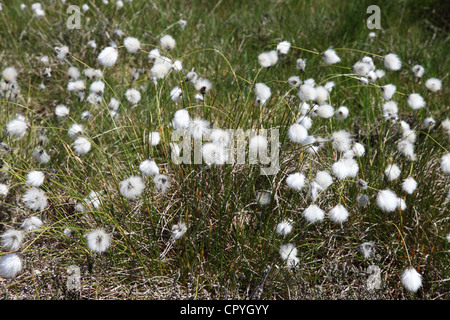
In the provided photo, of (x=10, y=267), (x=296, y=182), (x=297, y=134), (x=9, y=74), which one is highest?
Answer: (x=9, y=74)

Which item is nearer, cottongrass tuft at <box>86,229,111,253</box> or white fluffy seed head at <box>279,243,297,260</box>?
cottongrass tuft at <box>86,229,111,253</box>

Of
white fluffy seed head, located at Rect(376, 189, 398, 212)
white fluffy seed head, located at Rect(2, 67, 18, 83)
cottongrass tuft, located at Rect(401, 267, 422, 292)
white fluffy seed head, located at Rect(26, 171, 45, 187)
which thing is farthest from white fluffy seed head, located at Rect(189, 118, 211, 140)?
white fluffy seed head, located at Rect(2, 67, 18, 83)

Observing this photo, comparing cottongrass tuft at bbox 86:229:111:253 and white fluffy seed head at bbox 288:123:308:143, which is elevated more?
white fluffy seed head at bbox 288:123:308:143

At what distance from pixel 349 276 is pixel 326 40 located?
2679 millimetres

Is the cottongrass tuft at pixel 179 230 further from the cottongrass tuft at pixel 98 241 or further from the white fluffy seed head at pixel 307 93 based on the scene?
the white fluffy seed head at pixel 307 93

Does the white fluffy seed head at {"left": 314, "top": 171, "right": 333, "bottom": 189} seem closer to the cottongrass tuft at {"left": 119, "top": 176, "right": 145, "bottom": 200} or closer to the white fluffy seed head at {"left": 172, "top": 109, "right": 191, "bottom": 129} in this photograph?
the white fluffy seed head at {"left": 172, "top": 109, "right": 191, "bottom": 129}

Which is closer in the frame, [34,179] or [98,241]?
[98,241]

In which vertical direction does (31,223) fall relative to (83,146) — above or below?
below

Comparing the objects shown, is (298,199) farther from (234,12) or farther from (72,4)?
(72,4)

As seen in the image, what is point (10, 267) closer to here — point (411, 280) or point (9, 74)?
point (9, 74)

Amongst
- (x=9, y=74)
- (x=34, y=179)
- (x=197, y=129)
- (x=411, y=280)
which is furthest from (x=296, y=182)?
(x=9, y=74)

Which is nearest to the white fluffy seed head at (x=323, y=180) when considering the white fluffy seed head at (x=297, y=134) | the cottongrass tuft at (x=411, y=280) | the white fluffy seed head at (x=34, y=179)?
the white fluffy seed head at (x=297, y=134)
